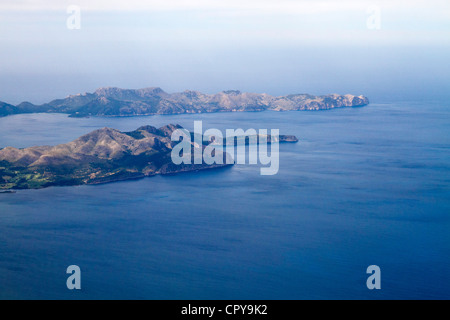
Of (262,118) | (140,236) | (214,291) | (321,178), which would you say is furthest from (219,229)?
(262,118)

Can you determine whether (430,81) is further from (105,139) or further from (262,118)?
(105,139)

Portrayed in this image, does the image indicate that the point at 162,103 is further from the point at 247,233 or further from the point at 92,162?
the point at 247,233

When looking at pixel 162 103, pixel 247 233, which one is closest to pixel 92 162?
pixel 247 233

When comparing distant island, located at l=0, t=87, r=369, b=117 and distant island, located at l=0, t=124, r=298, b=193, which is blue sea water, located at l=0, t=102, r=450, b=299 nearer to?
distant island, located at l=0, t=124, r=298, b=193

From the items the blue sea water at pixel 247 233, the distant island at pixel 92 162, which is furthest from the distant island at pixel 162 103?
the blue sea water at pixel 247 233

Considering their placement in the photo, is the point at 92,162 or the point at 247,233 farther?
the point at 92,162

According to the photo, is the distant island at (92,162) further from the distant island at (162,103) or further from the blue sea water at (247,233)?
the distant island at (162,103)
